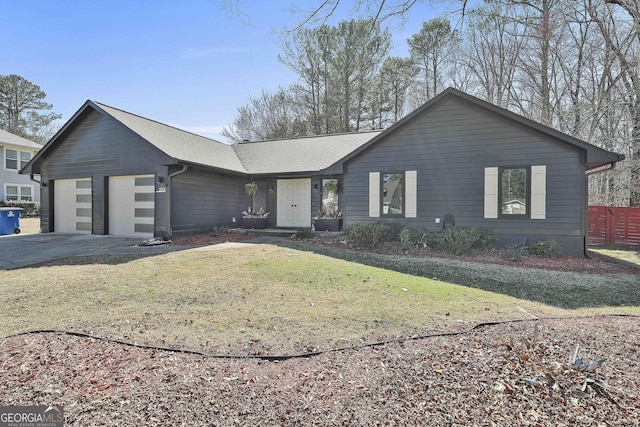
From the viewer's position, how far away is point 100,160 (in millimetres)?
11938

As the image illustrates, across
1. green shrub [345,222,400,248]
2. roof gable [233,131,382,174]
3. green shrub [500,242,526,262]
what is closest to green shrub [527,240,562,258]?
green shrub [500,242,526,262]

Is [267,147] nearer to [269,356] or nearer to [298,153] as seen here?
[298,153]

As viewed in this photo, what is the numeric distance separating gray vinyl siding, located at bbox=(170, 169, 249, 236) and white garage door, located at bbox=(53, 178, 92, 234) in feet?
13.3

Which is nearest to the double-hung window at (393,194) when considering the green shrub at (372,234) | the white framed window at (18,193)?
the green shrub at (372,234)

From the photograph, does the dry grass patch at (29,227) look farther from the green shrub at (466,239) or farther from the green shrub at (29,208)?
the green shrub at (466,239)

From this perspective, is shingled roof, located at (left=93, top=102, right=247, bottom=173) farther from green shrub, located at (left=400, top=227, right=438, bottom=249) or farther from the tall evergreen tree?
the tall evergreen tree

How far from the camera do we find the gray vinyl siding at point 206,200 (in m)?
11.1

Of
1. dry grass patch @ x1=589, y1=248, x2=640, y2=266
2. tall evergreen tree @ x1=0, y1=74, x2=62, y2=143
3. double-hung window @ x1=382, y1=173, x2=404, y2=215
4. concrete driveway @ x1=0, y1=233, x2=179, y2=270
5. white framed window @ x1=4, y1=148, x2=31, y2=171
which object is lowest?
dry grass patch @ x1=589, y1=248, x2=640, y2=266

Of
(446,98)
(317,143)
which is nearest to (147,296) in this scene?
(446,98)

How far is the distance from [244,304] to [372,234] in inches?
223

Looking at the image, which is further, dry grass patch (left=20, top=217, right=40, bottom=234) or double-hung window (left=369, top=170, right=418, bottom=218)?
dry grass patch (left=20, top=217, right=40, bottom=234)

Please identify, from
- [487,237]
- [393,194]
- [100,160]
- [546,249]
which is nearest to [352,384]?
[487,237]

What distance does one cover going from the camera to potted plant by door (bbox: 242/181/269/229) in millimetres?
13227

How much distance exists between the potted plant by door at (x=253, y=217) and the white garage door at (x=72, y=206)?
5.72 m
